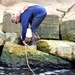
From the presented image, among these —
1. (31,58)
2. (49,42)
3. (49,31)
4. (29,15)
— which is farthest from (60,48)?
(49,31)

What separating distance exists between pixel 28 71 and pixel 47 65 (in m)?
0.64

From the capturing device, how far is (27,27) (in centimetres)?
945

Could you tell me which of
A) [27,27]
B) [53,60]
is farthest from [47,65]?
[27,27]

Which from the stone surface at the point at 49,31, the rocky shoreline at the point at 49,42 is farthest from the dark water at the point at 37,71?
the stone surface at the point at 49,31

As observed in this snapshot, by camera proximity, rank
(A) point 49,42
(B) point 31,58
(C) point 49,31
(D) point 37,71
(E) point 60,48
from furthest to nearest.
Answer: (C) point 49,31, (A) point 49,42, (E) point 60,48, (B) point 31,58, (D) point 37,71

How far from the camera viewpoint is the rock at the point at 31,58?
9516 millimetres

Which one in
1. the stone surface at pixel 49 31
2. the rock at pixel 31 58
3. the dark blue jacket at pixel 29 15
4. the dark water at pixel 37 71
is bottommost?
the dark water at pixel 37 71

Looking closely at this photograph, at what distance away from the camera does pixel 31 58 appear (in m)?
9.51

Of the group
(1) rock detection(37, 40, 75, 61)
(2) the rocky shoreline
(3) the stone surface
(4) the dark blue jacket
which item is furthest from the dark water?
(3) the stone surface

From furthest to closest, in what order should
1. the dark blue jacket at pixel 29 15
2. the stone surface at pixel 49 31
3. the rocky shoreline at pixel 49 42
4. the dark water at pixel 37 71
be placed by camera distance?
1. the stone surface at pixel 49 31
2. the rocky shoreline at pixel 49 42
3. the dark blue jacket at pixel 29 15
4. the dark water at pixel 37 71

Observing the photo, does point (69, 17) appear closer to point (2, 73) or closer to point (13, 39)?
point (13, 39)

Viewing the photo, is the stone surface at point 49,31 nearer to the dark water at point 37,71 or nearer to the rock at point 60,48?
the rock at point 60,48

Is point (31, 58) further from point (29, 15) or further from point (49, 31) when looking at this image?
point (49, 31)

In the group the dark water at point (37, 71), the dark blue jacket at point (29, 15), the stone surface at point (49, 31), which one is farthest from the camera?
the stone surface at point (49, 31)
